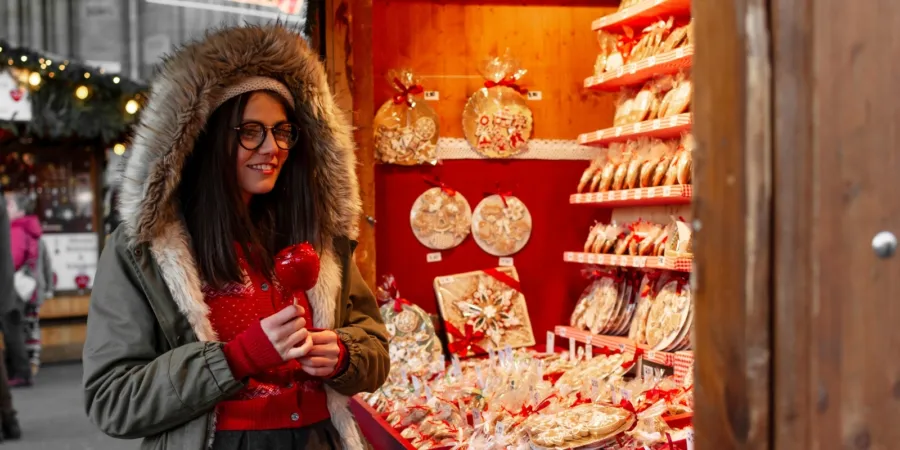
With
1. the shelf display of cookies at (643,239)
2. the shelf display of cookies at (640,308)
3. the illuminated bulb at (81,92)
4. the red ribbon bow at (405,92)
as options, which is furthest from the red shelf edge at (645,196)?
the illuminated bulb at (81,92)

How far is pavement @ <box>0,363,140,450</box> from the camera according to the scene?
5387mm

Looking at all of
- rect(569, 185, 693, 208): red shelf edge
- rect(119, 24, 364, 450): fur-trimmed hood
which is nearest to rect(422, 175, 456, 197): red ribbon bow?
rect(569, 185, 693, 208): red shelf edge

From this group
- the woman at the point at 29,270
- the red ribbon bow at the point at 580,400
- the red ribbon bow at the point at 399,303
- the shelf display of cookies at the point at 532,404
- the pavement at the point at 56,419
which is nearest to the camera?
the shelf display of cookies at the point at 532,404

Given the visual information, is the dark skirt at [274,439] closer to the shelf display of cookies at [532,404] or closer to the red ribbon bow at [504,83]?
the shelf display of cookies at [532,404]

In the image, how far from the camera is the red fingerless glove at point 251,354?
160cm

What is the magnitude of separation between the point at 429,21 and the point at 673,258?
6.89 ft

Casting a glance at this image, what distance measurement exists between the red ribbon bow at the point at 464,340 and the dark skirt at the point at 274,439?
2.45 metres

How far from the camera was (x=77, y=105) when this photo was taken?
8.59 m

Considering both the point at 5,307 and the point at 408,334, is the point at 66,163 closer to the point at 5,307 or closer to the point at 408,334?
the point at 5,307

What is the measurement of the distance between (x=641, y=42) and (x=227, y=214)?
A: 2513mm

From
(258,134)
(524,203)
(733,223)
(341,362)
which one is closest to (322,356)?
(341,362)

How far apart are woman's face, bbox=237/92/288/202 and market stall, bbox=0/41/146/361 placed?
282 inches

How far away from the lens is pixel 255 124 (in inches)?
71.4

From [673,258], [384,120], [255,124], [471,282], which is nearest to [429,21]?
[384,120]
